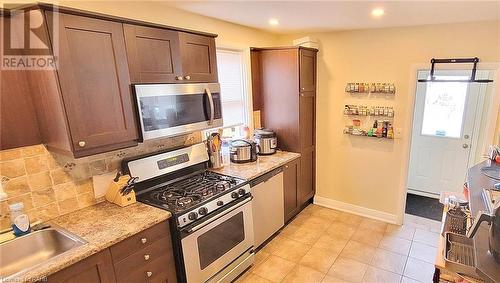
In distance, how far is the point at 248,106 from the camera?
3.37m

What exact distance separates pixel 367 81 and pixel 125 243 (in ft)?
9.94

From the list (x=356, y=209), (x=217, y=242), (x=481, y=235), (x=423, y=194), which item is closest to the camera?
(x=481, y=235)

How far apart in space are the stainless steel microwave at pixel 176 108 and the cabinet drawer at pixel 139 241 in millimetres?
632

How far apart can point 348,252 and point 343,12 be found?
93.3 inches

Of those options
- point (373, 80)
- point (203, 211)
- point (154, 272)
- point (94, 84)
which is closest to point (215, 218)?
point (203, 211)

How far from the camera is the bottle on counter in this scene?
1.61 meters

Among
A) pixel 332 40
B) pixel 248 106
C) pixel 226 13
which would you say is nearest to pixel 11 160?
pixel 226 13

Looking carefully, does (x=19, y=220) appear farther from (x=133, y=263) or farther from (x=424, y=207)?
(x=424, y=207)

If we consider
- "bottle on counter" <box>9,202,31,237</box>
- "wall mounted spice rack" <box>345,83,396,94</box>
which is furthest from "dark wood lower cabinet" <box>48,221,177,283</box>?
"wall mounted spice rack" <box>345,83,396,94</box>

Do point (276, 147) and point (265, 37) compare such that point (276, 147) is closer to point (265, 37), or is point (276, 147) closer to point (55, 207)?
point (265, 37)

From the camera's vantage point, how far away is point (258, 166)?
111 inches

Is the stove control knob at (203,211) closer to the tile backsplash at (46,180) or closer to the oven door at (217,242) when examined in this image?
the oven door at (217,242)

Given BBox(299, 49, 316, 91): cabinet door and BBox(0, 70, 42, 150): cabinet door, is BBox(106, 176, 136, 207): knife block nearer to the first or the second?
BBox(0, 70, 42, 150): cabinet door

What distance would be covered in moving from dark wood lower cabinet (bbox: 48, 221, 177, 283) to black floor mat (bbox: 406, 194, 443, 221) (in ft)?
11.0
